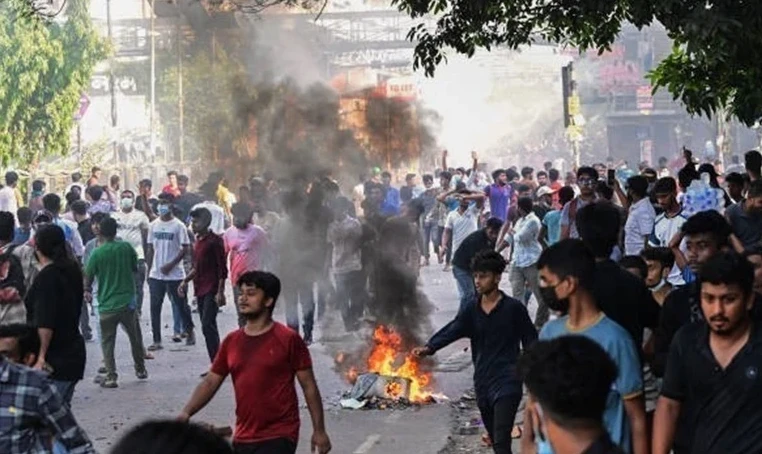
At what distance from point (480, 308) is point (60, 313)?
2534mm

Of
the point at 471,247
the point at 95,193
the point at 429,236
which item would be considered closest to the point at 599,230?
the point at 471,247

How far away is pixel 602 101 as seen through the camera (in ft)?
275

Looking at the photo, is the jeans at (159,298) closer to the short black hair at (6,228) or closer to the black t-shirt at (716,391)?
the short black hair at (6,228)

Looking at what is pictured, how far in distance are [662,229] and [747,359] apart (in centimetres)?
752

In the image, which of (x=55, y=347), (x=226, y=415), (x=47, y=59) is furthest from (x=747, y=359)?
(x=47, y=59)

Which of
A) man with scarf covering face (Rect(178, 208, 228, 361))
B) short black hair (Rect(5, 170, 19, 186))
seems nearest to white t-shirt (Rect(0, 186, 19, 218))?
short black hair (Rect(5, 170, 19, 186))

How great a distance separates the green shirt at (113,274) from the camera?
14.5 meters

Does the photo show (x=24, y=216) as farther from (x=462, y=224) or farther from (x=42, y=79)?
(x=42, y=79)

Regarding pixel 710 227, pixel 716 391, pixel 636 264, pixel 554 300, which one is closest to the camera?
pixel 716 391

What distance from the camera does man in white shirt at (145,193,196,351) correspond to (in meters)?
17.3

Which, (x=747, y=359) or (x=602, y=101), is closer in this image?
(x=747, y=359)

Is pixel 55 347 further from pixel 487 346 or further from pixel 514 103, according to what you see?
pixel 514 103

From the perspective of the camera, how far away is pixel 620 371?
6.23 meters

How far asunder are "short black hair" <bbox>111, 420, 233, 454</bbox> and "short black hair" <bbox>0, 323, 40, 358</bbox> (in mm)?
4169
